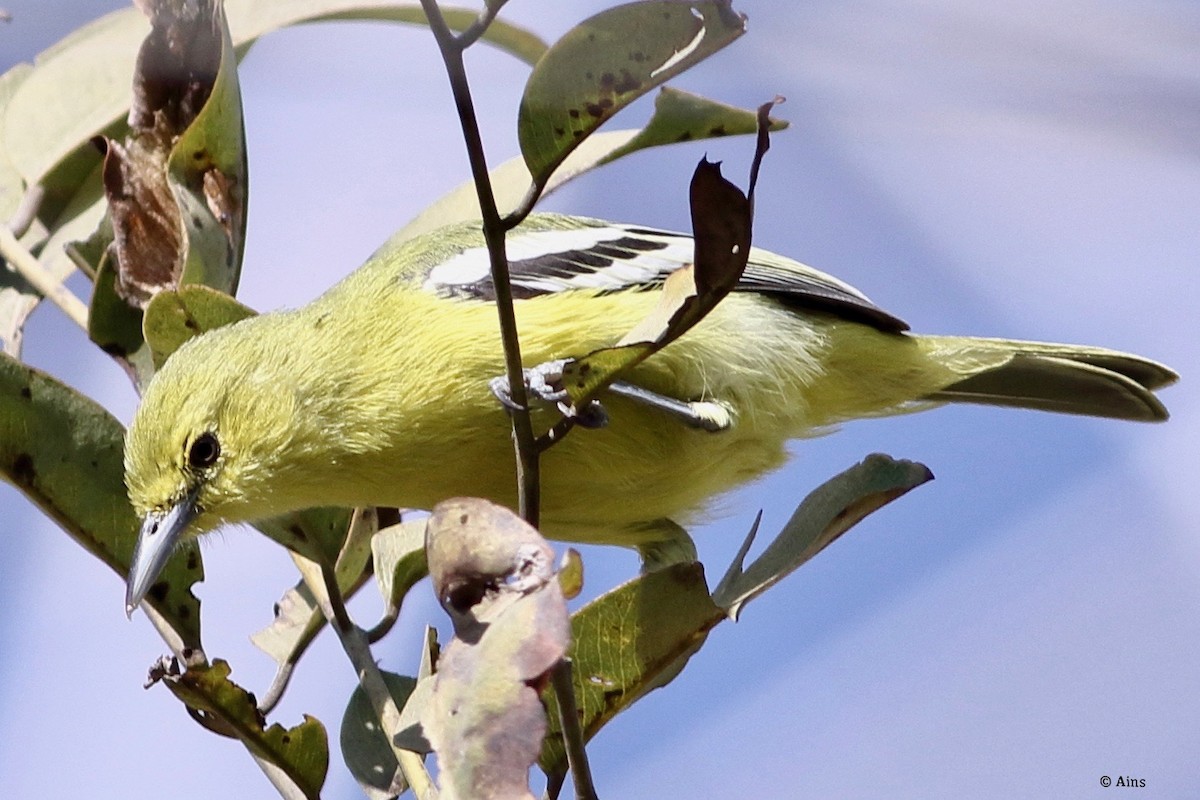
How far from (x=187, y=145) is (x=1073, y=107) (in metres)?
1.39

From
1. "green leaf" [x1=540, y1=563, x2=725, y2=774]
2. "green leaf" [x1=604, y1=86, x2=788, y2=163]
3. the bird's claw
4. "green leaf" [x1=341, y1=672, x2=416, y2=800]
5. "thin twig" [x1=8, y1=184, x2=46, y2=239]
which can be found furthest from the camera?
"thin twig" [x1=8, y1=184, x2=46, y2=239]

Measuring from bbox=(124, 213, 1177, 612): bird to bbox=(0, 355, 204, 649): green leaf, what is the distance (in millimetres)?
44

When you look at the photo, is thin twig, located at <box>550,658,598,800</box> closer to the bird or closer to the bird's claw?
the bird's claw

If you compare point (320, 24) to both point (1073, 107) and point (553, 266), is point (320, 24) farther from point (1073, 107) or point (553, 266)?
point (1073, 107)

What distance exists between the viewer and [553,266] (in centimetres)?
235

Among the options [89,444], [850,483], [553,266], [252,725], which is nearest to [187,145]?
[89,444]

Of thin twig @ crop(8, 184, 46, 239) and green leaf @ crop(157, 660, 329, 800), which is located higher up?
thin twig @ crop(8, 184, 46, 239)

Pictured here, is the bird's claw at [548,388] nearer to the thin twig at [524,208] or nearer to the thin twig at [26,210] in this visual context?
the thin twig at [524,208]

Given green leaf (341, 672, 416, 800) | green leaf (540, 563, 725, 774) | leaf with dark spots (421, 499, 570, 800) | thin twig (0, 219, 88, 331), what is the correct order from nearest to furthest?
leaf with dark spots (421, 499, 570, 800) → green leaf (540, 563, 725, 774) → green leaf (341, 672, 416, 800) → thin twig (0, 219, 88, 331)

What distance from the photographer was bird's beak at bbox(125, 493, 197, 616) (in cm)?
189

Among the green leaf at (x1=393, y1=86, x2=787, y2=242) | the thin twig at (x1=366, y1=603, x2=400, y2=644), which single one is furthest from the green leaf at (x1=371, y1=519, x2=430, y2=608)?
the green leaf at (x1=393, y1=86, x2=787, y2=242)

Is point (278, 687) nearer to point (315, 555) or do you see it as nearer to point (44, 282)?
point (315, 555)

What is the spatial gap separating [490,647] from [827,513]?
0.68 meters

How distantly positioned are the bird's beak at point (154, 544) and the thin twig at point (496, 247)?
2.71ft
